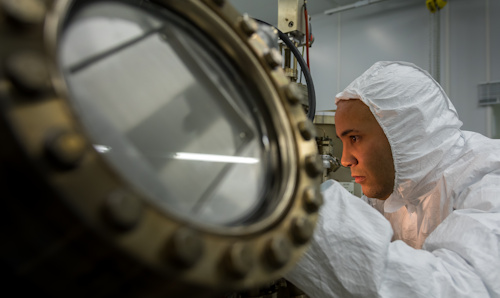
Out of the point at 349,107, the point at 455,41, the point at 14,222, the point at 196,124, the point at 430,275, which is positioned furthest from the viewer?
the point at 455,41

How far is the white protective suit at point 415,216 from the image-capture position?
592mm

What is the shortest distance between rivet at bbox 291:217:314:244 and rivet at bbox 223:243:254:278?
61 mm

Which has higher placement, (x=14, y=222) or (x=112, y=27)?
(x=112, y=27)

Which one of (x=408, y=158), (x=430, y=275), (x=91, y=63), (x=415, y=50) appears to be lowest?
(x=430, y=275)

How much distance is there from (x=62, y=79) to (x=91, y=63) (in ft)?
0.18

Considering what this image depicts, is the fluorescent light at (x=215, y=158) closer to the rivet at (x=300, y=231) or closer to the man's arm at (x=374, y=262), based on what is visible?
the rivet at (x=300, y=231)

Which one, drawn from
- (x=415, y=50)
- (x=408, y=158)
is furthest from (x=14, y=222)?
(x=415, y=50)

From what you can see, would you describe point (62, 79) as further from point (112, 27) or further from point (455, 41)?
point (455, 41)

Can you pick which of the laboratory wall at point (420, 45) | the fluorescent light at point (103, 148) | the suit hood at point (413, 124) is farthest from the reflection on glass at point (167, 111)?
the laboratory wall at point (420, 45)

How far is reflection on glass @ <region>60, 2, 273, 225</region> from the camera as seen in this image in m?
0.26

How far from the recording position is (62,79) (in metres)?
0.22

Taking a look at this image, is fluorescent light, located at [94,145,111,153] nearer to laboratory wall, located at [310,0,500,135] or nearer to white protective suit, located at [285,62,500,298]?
white protective suit, located at [285,62,500,298]

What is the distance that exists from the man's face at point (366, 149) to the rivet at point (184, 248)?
3.65 ft

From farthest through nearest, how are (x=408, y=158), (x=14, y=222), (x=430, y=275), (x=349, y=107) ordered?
(x=349, y=107) < (x=408, y=158) < (x=430, y=275) < (x=14, y=222)
